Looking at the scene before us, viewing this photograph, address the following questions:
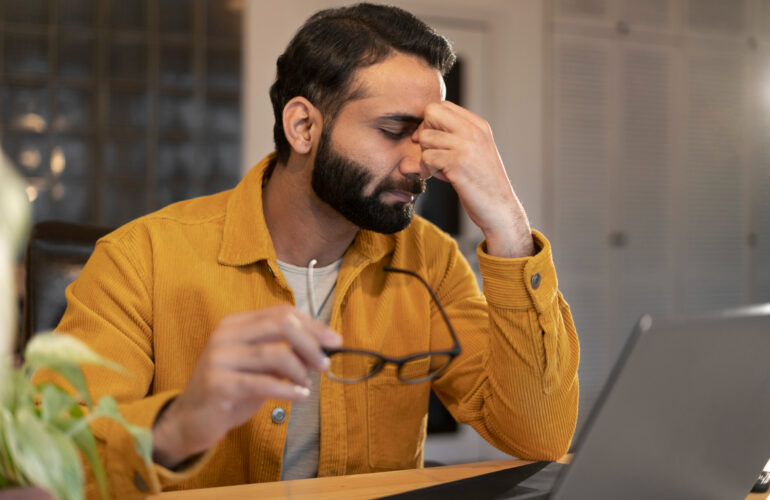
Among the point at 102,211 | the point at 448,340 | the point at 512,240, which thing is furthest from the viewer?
the point at 102,211

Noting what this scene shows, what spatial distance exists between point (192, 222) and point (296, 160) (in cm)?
23

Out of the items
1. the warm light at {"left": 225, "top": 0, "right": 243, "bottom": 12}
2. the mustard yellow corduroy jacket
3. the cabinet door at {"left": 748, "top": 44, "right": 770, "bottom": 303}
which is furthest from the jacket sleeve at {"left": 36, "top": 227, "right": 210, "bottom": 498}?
the cabinet door at {"left": 748, "top": 44, "right": 770, "bottom": 303}

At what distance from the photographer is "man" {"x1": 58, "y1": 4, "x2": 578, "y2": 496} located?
1116 mm

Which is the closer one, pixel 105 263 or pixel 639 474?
pixel 639 474

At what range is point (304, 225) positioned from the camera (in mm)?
1328

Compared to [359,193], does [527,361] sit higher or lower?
lower

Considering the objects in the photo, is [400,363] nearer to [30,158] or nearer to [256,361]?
[256,361]

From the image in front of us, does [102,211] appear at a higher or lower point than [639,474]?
lower

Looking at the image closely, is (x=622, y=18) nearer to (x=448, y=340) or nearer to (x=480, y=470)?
(x=448, y=340)

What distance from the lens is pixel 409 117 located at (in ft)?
4.00

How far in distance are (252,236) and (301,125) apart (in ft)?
0.77

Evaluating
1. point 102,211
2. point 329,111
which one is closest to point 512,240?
point 329,111

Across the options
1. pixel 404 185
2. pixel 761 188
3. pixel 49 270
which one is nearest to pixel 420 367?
pixel 404 185

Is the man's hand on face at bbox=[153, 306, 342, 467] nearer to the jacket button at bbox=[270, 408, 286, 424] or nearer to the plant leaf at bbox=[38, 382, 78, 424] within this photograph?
the plant leaf at bbox=[38, 382, 78, 424]
